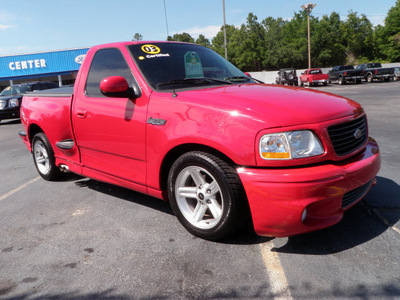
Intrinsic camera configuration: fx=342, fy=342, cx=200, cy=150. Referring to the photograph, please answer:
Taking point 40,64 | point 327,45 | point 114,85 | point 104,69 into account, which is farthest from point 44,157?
point 327,45

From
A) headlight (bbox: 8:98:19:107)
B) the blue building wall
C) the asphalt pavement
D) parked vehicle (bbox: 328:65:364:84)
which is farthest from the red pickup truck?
the blue building wall

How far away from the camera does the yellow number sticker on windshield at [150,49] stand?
356 centimetres

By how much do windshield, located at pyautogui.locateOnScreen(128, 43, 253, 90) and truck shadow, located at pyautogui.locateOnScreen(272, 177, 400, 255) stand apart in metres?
1.69

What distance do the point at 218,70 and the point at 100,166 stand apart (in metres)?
1.68

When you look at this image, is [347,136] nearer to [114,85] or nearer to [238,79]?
[238,79]

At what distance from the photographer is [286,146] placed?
2.42 metres

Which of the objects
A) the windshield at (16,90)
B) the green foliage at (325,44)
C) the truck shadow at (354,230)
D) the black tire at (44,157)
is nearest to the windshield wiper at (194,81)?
the truck shadow at (354,230)

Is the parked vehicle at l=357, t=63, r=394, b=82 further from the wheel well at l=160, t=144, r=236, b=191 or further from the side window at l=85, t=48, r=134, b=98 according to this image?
the wheel well at l=160, t=144, r=236, b=191

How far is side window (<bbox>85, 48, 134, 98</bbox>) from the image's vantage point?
3.51 metres

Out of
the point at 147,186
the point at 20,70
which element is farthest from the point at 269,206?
the point at 20,70

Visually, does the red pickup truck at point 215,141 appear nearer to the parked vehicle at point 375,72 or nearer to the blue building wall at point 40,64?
the parked vehicle at point 375,72

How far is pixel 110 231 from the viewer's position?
3.24m

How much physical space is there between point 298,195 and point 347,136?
0.75 meters

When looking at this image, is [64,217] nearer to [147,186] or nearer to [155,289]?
[147,186]
